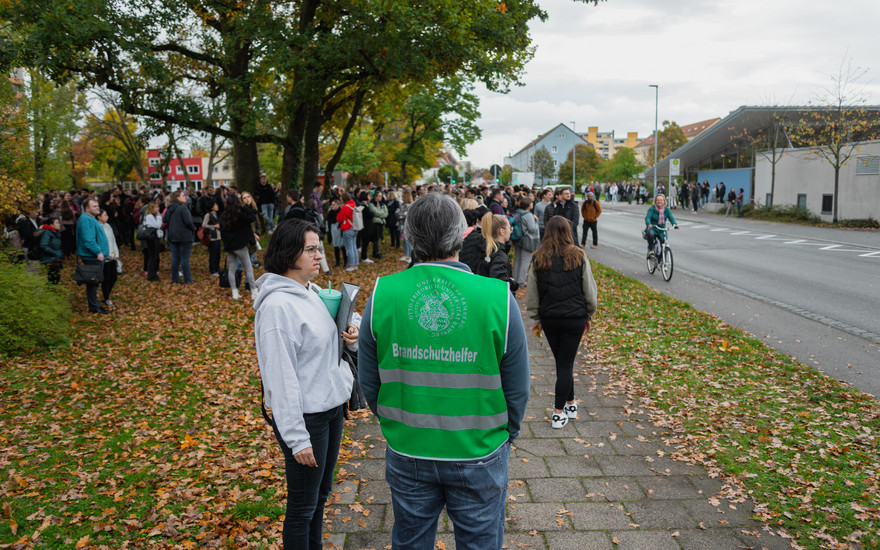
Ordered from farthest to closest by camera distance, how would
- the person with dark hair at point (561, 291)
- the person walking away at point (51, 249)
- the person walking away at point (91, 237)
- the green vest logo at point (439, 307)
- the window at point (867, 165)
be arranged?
the window at point (867, 165) → the person walking away at point (51, 249) → the person walking away at point (91, 237) → the person with dark hair at point (561, 291) → the green vest logo at point (439, 307)

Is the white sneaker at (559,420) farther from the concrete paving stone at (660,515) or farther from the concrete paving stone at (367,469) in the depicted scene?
the concrete paving stone at (367,469)

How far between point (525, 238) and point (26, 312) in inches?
316

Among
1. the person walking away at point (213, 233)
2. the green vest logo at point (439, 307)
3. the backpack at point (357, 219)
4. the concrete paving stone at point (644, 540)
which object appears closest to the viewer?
the green vest logo at point (439, 307)

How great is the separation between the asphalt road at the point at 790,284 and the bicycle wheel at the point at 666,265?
0.22m

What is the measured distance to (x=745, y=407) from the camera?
6453 mm

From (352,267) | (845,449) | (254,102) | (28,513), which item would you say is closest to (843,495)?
(845,449)

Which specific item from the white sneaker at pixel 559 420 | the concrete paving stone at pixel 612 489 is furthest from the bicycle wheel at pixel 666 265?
the concrete paving stone at pixel 612 489

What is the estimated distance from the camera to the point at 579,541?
13.1ft

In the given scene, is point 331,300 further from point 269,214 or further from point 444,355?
point 269,214

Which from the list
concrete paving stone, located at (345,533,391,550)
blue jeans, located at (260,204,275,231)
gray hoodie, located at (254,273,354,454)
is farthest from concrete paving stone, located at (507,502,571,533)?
blue jeans, located at (260,204,275,231)

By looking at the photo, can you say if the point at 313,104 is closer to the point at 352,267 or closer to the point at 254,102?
the point at 254,102

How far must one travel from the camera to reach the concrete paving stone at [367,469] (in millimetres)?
5051

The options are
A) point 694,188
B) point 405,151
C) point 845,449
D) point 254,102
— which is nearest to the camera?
point 845,449

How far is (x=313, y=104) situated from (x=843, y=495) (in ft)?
56.5
